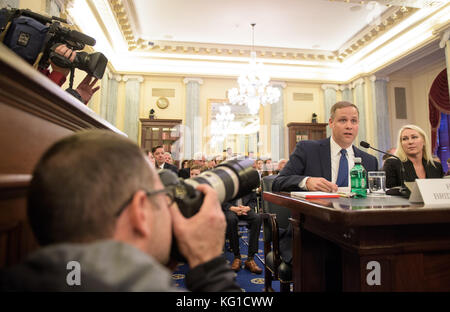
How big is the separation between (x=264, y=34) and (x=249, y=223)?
16.0 ft

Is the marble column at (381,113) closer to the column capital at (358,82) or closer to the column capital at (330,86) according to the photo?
the column capital at (358,82)

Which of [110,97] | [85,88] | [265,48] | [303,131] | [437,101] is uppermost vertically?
[265,48]

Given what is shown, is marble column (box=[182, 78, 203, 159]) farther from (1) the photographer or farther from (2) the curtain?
(2) the curtain

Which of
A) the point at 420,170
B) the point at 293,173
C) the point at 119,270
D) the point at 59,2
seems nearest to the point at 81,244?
the point at 119,270

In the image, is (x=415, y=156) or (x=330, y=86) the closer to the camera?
(x=415, y=156)

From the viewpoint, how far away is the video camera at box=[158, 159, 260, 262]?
57 cm

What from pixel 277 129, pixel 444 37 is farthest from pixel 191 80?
pixel 444 37

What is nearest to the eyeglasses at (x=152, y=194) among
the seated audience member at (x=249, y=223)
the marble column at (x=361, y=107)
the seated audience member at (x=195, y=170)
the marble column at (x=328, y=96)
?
the seated audience member at (x=249, y=223)

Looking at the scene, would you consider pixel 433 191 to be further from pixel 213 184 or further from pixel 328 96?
pixel 328 96

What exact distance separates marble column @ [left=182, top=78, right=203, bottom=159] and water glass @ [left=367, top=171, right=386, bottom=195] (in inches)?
229

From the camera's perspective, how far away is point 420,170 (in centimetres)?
245

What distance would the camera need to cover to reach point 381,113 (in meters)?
6.83
